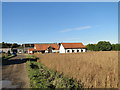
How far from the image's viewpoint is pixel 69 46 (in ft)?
140

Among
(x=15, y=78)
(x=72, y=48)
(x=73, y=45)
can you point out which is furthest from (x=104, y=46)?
(x=15, y=78)

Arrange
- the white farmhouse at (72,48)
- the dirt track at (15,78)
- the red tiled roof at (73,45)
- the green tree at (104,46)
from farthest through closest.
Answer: the red tiled roof at (73,45)
the green tree at (104,46)
the white farmhouse at (72,48)
the dirt track at (15,78)

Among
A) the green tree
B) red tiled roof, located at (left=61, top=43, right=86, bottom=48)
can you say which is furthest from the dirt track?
the green tree

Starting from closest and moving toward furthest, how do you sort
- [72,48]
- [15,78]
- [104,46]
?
[15,78]
[104,46]
[72,48]

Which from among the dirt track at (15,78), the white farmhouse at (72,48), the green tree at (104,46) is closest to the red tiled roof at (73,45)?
the white farmhouse at (72,48)

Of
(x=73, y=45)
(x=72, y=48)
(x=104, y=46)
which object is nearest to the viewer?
(x=104, y=46)

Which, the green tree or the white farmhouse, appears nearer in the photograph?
the white farmhouse

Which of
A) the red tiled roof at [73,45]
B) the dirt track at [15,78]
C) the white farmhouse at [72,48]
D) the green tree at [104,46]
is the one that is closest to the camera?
the dirt track at [15,78]

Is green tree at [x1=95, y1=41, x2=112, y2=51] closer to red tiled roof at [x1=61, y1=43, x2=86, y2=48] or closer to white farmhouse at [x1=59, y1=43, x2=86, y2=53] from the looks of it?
white farmhouse at [x1=59, y1=43, x2=86, y2=53]

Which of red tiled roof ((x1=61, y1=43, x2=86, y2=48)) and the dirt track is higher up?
red tiled roof ((x1=61, y1=43, x2=86, y2=48))

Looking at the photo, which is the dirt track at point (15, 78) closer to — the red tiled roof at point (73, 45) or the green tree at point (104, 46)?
the red tiled roof at point (73, 45)

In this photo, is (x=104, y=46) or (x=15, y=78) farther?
(x=104, y=46)

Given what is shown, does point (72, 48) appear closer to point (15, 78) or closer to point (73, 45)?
point (73, 45)

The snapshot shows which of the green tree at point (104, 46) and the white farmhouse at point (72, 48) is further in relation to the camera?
the green tree at point (104, 46)
